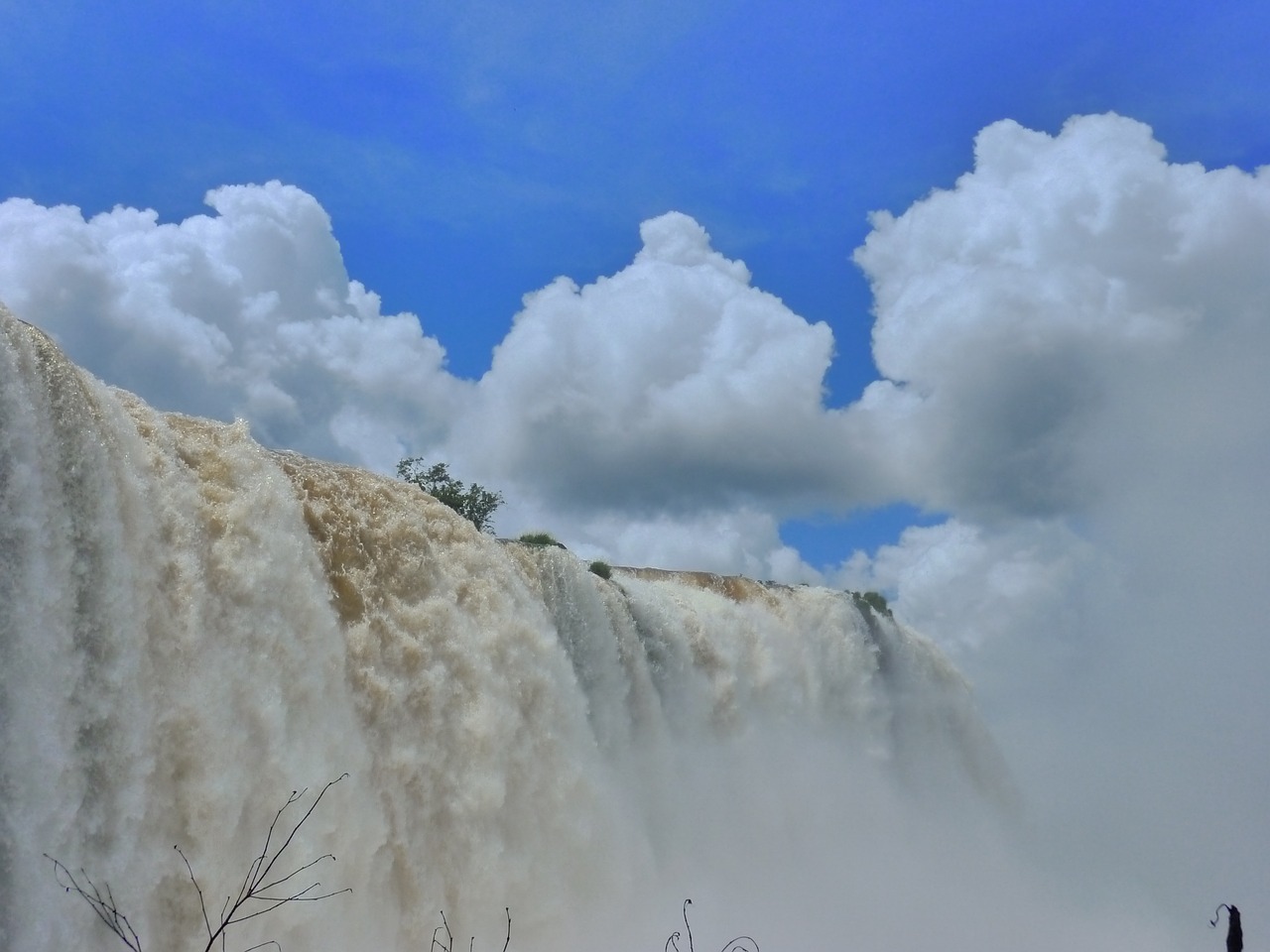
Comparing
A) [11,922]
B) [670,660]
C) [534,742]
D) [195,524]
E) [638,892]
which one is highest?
[670,660]

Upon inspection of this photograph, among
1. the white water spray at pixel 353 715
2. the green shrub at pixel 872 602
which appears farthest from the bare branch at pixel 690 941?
the green shrub at pixel 872 602

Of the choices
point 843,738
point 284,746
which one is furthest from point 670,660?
point 284,746

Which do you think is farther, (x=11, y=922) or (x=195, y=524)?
(x=195, y=524)

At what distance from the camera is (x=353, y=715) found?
10531mm

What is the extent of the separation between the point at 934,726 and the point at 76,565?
20759 mm

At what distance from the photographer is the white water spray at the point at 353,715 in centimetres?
776

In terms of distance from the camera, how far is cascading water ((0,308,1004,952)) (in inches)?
305

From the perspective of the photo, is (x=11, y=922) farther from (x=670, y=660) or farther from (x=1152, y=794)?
(x=1152, y=794)

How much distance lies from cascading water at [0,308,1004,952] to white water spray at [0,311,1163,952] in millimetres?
25

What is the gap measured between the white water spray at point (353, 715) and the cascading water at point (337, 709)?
0.03 metres

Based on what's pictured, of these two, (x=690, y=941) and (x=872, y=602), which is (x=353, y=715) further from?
(x=872, y=602)

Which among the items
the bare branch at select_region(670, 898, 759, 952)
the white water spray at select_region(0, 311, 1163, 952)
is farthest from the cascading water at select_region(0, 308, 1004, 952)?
the bare branch at select_region(670, 898, 759, 952)

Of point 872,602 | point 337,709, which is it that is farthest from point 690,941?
point 872,602

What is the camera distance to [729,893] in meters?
15.4
